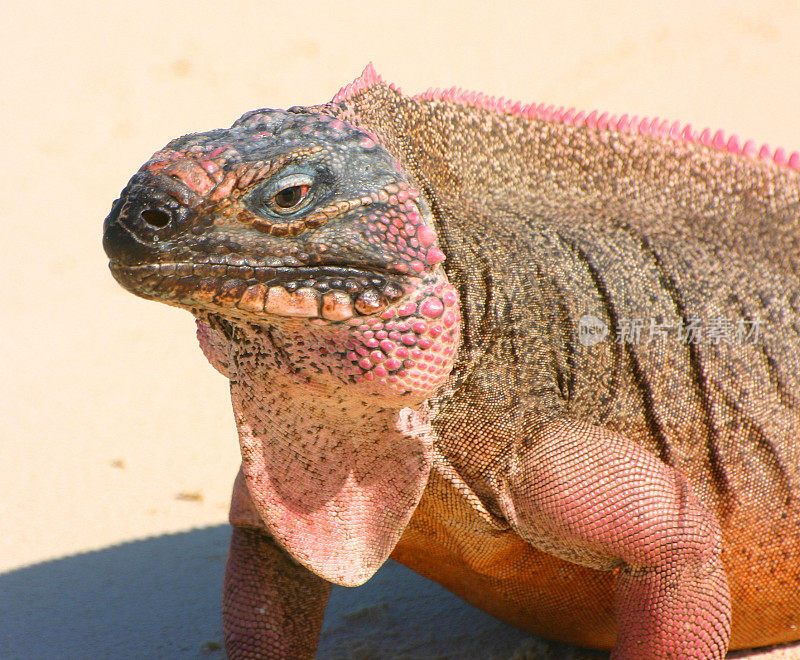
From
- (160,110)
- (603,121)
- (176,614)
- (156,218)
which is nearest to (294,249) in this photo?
(156,218)

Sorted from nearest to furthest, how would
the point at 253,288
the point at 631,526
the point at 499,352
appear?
the point at 253,288 < the point at 631,526 < the point at 499,352

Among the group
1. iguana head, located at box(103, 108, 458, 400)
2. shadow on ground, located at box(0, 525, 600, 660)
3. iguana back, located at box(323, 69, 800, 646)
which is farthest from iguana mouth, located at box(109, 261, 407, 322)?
shadow on ground, located at box(0, 525, 600, 660)

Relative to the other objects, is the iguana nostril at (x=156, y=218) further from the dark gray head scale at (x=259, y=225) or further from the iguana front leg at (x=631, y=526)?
the iguana front leg at (x=631, y=526)

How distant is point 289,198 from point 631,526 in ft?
5.16

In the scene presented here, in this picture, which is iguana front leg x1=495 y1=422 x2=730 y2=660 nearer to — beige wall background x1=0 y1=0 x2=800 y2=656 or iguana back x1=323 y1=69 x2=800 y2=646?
iguana back x1=323 y1=69 x2=800 y2=646

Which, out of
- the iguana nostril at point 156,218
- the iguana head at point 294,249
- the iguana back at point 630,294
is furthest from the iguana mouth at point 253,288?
the iguana back at point 630,294

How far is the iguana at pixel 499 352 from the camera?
8.48 feet

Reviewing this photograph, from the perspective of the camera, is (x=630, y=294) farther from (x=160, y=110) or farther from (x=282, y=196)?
(x=160, y=110)

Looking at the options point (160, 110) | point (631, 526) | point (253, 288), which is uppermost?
point (253, 288)

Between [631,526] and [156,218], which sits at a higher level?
[156,218]

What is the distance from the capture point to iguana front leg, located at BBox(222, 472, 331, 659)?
11.9 ft

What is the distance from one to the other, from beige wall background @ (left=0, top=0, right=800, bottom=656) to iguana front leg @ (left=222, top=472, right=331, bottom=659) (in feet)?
7.05

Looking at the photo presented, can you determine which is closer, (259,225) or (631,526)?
(259,225)

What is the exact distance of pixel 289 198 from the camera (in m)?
2.61
